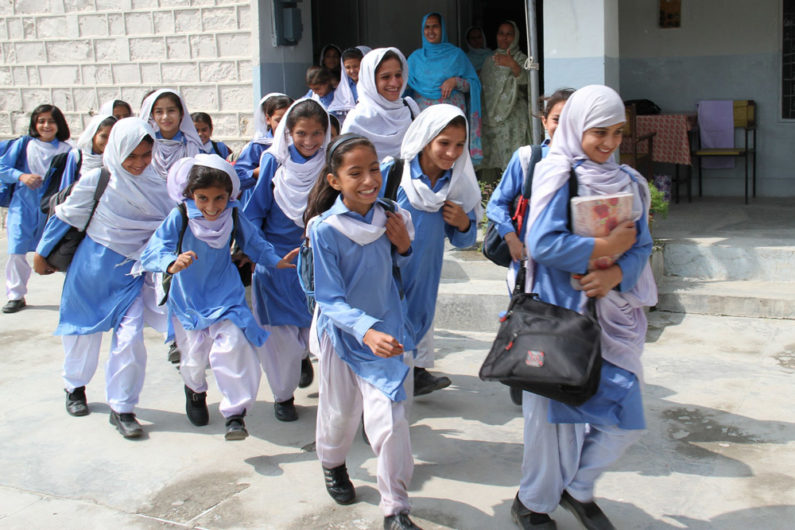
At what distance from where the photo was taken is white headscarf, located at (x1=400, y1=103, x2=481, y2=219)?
12.8 feet

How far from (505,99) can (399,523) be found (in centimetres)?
558

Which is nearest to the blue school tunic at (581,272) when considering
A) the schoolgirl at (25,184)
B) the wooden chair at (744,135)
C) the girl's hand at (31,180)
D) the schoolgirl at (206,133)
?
the schoolgirl at (206,133)

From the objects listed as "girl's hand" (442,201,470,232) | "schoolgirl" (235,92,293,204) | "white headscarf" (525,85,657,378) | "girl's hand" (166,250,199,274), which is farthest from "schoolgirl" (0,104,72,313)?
"white headscarf" (525,85,657,378)

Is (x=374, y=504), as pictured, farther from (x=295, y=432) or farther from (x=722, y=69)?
(x=722, y=69)

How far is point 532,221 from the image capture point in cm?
309

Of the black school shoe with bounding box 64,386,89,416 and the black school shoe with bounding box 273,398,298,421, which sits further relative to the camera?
the black school shoe with bounding box 64,386,89,416

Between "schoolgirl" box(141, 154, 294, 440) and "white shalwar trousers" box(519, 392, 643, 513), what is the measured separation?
5.02 feet

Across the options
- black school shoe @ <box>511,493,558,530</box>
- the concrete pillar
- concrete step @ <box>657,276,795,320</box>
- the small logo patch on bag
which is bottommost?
black school shoe @ <box>511,493,558,530</box>

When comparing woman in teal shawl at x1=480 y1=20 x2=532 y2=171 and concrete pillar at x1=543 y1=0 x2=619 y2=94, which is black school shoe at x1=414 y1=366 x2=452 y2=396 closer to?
concrete pillar at x1=543 y1=0 x2=619 y2=94

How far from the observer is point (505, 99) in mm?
8102

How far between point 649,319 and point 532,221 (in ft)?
10.2

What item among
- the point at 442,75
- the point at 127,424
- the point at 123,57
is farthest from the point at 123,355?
the point at 123,57

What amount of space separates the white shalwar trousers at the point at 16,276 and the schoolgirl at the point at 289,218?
3.30 metres

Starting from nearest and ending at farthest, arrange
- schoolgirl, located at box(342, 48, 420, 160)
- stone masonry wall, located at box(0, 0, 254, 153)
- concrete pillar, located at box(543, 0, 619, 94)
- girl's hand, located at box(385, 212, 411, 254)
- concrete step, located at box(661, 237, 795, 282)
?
girl's hand, located at box(385, 212, 411, 254) < schoolgirl, located at box(342, 48, 420, 160) < concrete step, located at box(661, 237, 795, 282) < concrete pillar, located at box(543, 0, 619, 94) < stone masonry wall, located at box(0, 0, 254, 153)
